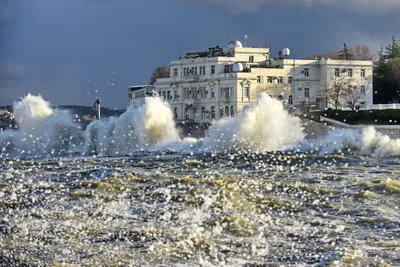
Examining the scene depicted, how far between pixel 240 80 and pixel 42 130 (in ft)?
81.2

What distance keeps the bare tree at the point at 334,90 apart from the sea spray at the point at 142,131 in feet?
101

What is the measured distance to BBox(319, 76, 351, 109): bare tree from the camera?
94375mm

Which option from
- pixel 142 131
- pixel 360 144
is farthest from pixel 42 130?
pixel 360 144

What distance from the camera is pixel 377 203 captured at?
2552 centimetres

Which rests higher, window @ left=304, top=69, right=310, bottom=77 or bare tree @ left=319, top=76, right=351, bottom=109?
window @ left=304, top=69, right=310, bottom=77

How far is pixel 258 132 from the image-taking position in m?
58.4

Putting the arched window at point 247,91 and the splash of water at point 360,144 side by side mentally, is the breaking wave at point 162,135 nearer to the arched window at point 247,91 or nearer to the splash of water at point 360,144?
the splash of water at point 360,144

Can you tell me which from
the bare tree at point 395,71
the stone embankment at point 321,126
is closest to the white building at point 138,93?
the bare tree at point 395,71

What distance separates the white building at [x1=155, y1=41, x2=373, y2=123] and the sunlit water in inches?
1723

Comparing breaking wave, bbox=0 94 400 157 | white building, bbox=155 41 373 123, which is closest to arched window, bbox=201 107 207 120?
white building, bbox=155 41 373 123

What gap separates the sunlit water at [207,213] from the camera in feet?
57.1

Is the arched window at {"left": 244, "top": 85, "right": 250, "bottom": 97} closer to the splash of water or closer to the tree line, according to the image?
the tree line

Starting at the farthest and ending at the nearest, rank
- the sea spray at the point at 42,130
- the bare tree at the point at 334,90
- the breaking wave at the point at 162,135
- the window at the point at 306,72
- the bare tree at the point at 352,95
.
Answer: the window at the point at 306,72 < the bare tree at the point at 352,95 < the bare tree at the point at 334,90 < the sea spray at the point at 42,130 < the breaking wave at the point at 162,135

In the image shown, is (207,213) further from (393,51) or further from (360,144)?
(393,51)
